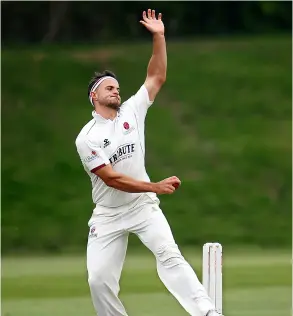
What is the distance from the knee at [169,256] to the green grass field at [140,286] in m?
1.73

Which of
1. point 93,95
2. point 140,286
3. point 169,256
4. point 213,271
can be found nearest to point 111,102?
point 93,95

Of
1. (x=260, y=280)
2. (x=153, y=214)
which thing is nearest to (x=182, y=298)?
(x=153, y=214)

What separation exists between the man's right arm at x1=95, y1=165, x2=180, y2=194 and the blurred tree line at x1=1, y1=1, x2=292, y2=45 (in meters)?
20.6

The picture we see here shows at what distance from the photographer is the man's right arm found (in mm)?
7227

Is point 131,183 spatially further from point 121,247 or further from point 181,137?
point 181,137

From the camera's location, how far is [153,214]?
298 inches

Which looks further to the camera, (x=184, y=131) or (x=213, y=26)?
(x=213, y=26)

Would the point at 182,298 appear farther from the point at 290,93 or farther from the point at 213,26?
the point at 213,26

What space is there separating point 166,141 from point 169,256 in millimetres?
13766

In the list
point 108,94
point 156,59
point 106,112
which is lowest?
point 106,112

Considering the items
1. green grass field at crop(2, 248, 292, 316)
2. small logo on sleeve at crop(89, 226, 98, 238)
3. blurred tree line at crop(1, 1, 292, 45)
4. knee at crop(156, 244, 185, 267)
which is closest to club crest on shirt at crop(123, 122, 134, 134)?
small logo on sleeve at crop(89, 226, 98, 238)

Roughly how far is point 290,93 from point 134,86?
11.2 ft

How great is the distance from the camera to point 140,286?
38.5 ft

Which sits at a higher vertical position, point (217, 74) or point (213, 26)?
point (213, 26)
